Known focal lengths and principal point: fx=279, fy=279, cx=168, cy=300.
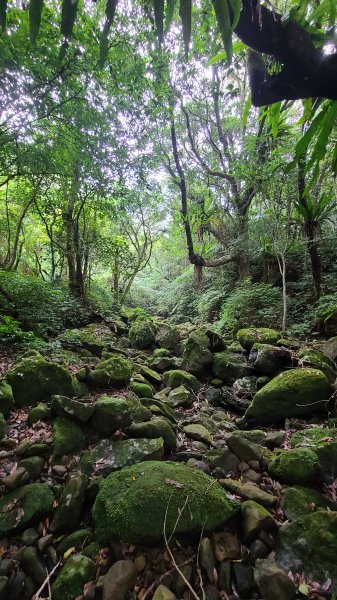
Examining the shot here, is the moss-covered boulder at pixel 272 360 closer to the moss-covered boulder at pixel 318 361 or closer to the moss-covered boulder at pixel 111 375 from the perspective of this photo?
the moss-covered boulder at pixel 318 361

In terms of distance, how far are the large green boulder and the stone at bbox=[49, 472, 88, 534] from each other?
7.51ft

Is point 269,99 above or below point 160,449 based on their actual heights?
above

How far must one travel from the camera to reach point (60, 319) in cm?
639

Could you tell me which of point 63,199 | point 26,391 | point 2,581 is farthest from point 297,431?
point 63,199

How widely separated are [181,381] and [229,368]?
0.99 metres

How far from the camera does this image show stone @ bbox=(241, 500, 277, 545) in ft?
6.23

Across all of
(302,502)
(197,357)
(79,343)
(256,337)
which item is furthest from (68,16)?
(256,337)

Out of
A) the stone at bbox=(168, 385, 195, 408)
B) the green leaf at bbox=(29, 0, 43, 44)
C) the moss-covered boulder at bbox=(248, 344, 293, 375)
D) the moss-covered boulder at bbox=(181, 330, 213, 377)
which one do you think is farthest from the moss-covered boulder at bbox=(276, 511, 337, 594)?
the moss-covered boulder at bbox=(181, 330, 213, 377)

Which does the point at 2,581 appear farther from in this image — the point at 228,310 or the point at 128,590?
the point at 228,310

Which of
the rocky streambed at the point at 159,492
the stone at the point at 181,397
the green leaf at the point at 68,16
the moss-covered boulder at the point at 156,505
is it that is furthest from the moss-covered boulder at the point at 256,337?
the green leaf at the point at 68,16

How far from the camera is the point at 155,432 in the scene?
9.32 ft

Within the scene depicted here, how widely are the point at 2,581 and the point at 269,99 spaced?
127 inches

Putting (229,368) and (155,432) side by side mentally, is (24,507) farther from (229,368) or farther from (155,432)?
(229,368)

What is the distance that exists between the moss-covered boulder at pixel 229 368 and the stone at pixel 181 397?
3.11 ft
